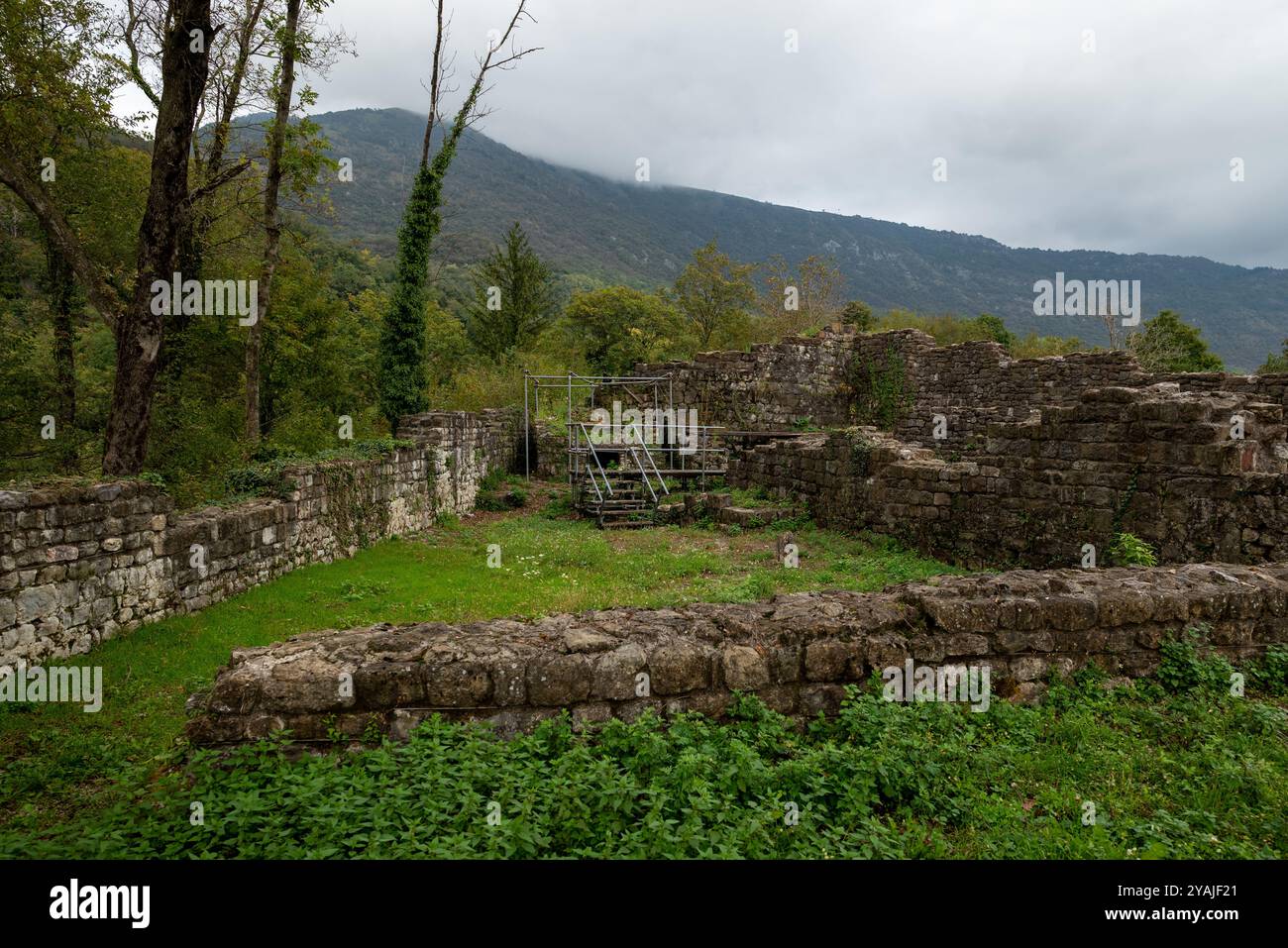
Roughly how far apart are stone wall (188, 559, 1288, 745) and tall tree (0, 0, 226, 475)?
8707mm

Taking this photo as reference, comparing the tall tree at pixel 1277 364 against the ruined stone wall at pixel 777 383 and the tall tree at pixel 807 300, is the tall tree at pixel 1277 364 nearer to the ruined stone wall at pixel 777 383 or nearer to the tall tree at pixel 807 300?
the tall tree at pixel 807 300

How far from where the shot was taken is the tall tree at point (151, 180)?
10125mm

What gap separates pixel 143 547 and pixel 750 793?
797 cm

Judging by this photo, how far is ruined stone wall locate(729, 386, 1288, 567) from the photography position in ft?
25.8

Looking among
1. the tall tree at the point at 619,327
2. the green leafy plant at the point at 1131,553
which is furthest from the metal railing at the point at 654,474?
the tall tree at the point at 619,327

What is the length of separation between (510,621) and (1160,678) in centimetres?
539

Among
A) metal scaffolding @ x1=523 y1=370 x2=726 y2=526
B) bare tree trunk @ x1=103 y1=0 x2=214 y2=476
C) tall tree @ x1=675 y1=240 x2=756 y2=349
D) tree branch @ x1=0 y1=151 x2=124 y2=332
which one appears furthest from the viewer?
tall tree @ x1=675 y1=240 x2=756 y2=349

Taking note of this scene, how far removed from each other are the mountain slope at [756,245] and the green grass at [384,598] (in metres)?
46.5

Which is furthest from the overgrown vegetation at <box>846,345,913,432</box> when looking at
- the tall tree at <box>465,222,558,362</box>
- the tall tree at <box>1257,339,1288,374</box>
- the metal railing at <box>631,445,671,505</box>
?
the tall tree at <box>1257,339,1288,374</box>

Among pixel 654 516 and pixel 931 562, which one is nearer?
pixel 931 562

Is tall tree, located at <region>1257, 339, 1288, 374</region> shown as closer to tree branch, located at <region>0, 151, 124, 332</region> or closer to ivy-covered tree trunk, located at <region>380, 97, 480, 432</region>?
ivy-covered tree trunk, located at <region>380, 97, 480, 432</region>
